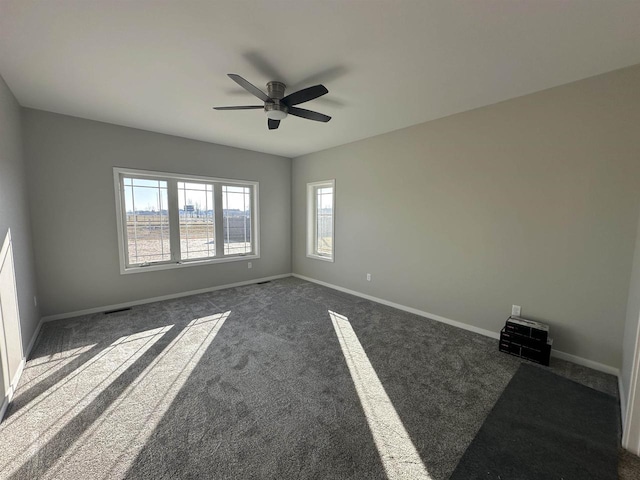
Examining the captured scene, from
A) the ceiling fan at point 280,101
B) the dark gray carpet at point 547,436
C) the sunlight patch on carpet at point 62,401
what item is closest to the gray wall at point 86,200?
the sunlight patch on carpet at point 62,401

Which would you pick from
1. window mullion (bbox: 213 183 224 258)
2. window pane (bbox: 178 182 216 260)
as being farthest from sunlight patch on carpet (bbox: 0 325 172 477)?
window mullion (bbox: 213 183 224 258)

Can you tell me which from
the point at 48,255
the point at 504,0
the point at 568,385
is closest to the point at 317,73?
the point at 504,0

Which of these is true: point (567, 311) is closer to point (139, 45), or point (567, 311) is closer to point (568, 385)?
point (568, 385)

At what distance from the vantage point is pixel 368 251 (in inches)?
172

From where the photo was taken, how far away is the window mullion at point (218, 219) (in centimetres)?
479

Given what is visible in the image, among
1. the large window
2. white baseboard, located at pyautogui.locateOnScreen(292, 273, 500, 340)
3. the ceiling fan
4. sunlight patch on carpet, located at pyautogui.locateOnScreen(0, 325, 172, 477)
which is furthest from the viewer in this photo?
the large window

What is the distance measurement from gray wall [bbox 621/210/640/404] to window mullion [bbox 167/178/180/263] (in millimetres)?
5293

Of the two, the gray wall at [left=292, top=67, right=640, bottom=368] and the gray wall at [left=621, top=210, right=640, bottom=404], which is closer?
the gray wall at [left=621, top=210, right=640, bottom=404]

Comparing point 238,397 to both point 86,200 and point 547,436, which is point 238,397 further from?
point 86,200

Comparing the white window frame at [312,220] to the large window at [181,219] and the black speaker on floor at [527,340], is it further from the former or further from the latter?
the black speaker on floor at [527,340]

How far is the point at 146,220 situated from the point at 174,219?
0.39 m

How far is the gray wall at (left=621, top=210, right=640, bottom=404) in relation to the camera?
1.86 meters

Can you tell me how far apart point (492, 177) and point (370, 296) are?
2.44 m

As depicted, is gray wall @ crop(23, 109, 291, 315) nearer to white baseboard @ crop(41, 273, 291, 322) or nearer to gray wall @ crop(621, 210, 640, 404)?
white baseboard @ crop(41, 273, 291, 322)
